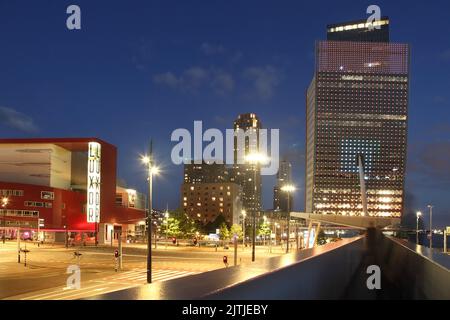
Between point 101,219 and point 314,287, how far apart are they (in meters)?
95.6

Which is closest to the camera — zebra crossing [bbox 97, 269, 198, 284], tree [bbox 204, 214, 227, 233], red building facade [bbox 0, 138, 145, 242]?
zebra crossing [bbox 97, 269, 198, 284]

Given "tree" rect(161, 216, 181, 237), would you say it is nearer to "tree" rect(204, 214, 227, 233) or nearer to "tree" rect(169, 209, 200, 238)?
"tree" rect(169, 209, 200, 238)

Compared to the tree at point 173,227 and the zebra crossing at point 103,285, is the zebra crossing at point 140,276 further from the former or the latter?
the tree at point 173,227

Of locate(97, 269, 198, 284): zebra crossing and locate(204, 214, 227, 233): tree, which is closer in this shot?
locate(97, 269, 198, 284): zebra crossing

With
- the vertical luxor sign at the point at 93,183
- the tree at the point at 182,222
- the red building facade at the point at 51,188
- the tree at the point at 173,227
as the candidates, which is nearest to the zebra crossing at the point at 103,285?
the red building facade at the point at 51,188

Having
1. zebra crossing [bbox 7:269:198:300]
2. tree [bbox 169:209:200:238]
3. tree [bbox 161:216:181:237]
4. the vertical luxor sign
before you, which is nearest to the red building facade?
the vertical luxor sign

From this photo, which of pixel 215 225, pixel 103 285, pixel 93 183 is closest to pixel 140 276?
pixel 103 285

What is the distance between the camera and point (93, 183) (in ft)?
321

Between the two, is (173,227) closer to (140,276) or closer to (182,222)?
(182,222)

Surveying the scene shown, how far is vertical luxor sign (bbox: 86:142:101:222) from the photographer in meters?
97.7

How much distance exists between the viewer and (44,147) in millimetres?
101062
